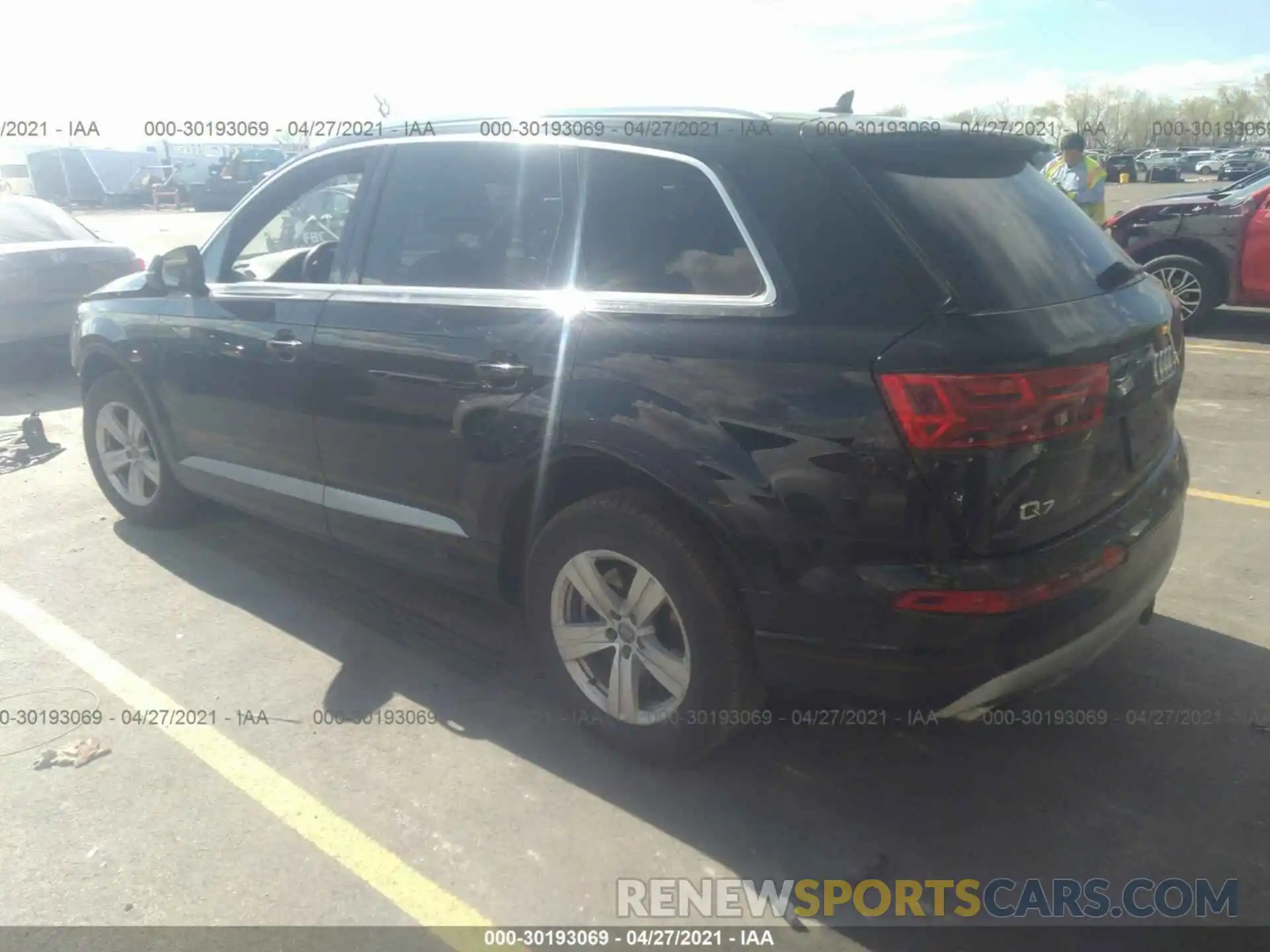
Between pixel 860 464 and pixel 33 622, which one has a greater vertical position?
pixel 860 464

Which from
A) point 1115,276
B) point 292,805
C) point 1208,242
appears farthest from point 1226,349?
point 292,805

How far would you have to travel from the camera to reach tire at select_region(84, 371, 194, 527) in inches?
193

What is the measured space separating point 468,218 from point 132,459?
264 cm

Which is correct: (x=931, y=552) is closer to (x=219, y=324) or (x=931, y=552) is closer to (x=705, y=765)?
(x=705, y=765)

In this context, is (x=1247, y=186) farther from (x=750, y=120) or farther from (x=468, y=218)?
(x=468, y=218)

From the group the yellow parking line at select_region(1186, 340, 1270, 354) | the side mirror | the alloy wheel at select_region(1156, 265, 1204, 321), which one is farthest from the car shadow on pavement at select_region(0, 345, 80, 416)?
the alloy wheel at select_region(1156, 265, 1204, 321)

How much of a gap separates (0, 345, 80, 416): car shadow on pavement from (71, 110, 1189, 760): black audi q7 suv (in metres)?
5.32

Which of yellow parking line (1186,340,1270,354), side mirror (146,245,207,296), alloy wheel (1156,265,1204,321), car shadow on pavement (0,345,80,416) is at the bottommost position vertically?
yellow parking line (1186,340,1270,354)

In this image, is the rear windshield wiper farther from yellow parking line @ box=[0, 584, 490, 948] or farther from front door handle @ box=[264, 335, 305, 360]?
front door handle @ box=[264, 335, 305, 360]

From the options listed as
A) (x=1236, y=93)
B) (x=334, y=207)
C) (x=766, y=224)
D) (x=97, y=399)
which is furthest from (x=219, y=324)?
(x=1236, y=93)

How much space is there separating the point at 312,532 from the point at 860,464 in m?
2.51

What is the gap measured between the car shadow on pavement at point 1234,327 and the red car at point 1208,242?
0.89ft

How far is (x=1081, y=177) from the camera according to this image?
10.0 metres

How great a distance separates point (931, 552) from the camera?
2430 mm
